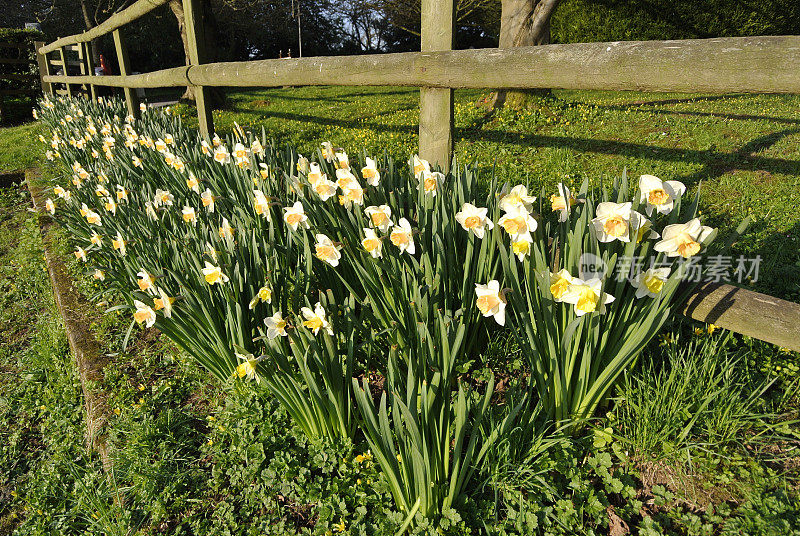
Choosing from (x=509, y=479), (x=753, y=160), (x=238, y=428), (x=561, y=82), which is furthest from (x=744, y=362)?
(x=753, y=160)

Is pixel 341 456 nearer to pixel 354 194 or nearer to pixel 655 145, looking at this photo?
pixel 354 194

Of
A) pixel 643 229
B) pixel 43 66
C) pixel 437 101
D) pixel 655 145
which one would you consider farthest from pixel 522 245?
pixel 43 66

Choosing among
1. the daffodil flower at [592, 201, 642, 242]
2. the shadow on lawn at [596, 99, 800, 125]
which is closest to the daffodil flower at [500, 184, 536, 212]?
the daffodil flower at [592, 201, 642, 242]

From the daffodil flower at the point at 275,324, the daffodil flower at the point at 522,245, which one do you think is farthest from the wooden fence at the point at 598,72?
the daffodil flower at the point at 275,324

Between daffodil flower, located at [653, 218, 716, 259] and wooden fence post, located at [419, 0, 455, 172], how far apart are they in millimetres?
1186

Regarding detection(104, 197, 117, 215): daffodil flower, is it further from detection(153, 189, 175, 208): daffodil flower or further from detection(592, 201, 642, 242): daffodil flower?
detection(592, 201, 642, 242): daffodil flower

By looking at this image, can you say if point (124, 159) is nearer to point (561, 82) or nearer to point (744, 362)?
point (561, 82)

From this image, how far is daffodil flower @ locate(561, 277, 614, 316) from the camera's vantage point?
49.0 inches

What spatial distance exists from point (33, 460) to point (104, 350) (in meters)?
0.56

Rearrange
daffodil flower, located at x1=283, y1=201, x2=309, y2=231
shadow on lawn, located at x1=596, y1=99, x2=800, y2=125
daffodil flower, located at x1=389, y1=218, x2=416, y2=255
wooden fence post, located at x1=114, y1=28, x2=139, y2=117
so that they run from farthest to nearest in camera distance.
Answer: shadow on lawn, located at x1=596, y1=99, x2=800, y2=125 < wooden fence post, located at x1=114, y1=28, x2=139, y2=117 < daffodil flower, located at x1=283, y1=201, x2=309, y2=231 < daffodil flower, located at x1=389, y1=218, x2=416, y2=255

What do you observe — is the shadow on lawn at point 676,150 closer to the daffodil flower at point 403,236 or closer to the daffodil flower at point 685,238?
the daffodil flower at point 685,238

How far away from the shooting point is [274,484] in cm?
157

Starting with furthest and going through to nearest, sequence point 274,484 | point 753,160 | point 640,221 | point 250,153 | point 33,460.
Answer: point 753,160, point 250,153, point 33,460, point 274,484, point 640,221

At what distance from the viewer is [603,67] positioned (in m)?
1.73
